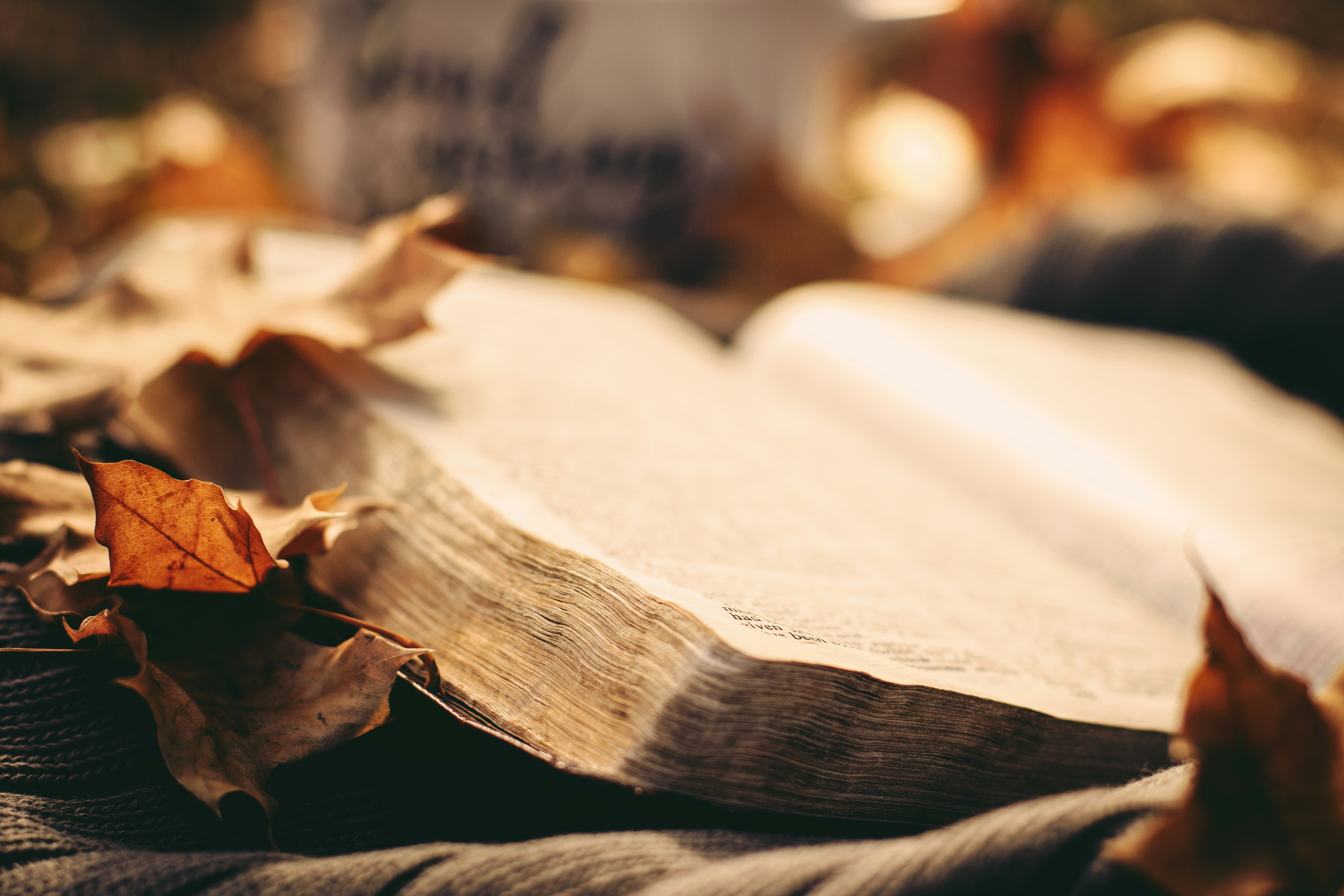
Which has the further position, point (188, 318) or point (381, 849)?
point (188, 318)

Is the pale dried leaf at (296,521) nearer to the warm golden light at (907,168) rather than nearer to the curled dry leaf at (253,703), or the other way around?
the curled dry leaf at (253,703)

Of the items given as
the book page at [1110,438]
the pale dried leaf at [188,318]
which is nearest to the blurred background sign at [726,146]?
the book page at [1110,438]

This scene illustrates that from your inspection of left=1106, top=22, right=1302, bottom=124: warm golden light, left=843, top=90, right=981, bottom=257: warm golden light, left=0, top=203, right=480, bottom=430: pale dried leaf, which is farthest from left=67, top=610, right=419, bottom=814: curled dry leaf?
left=1106, top=22, right=1302, bottom=124: warm golden light

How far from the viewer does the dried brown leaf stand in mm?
183

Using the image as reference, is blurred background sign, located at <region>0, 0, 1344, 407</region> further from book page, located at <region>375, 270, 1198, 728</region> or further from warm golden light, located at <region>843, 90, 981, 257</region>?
book page, located at <region>375, 270, 1198, 728</region>

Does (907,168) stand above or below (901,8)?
below

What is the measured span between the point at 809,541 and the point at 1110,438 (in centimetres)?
22

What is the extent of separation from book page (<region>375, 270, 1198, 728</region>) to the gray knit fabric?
0.12ft

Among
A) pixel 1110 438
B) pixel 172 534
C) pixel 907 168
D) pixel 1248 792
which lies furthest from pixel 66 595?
pixel 907 168

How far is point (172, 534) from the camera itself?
0.62 ft

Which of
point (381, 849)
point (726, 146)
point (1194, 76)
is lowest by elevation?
point (381, 849)

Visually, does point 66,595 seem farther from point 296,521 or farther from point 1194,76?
point 1194,76

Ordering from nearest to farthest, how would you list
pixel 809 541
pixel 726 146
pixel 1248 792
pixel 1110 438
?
pixel 1248 792
pixel 809 541
pixel 1110 438
pixel 726 146

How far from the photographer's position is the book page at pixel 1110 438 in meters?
0.30
